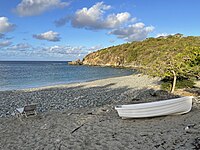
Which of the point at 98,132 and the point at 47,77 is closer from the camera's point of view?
the point at 98,132

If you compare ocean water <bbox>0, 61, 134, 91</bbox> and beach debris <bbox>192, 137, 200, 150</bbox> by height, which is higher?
beach debris <bbox>192, 137, 200, 150</bbox>

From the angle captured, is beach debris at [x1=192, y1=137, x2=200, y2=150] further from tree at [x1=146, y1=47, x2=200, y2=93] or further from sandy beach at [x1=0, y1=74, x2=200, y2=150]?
tree at [x1=146, y1=47, x2=200, y2=93]

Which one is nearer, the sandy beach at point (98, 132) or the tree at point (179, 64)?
the sandy beach at point (98, 132)

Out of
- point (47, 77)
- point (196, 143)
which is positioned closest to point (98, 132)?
point (196, 143)

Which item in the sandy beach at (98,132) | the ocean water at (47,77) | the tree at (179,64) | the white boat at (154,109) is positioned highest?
the tree at (179,64)

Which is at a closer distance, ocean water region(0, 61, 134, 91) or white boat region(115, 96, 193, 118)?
white boat region(115, 96, 193, 118)

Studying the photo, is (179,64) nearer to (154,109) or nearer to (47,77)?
(154,109)

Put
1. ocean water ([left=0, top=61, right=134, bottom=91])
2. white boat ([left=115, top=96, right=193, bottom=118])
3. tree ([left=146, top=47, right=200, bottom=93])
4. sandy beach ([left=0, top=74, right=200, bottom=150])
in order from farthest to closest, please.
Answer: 1. ocean water ([left=0, top=61, right=134, bottom=91])
2. tree ([left=146, top=47, right=200, bottom=93])
3. white boat ([left=115, top=96, right=193, bottom=118])
4. sandy beach ([left=0, top=74, right=200, bottom=150])

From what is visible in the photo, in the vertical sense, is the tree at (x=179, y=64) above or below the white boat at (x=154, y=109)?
above

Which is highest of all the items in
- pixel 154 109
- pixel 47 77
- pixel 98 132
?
pixel 154 109

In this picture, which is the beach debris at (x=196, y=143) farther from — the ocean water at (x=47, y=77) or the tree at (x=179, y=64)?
the ocean water at (x=47, y=77)

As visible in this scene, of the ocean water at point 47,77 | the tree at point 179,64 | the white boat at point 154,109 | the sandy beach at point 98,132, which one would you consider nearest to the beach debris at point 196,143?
the sandy beach at point 98,132

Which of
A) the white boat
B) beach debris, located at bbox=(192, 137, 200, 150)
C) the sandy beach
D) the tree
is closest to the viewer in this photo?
beach debris, located at bbox=(192, 137, 200, 150)

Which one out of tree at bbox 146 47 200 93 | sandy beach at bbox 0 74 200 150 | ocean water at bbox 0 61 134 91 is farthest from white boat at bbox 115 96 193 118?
ocean water at bbox 0 61 134 91
